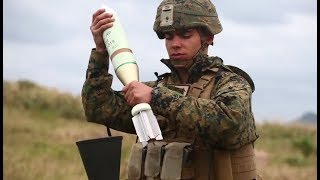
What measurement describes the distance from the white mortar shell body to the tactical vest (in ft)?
1.45

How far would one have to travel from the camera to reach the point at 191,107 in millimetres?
4340

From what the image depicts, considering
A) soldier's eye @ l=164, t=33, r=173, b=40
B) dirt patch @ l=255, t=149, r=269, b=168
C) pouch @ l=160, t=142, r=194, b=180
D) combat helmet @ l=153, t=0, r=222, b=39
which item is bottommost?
pouch @ l=160, t=142, r=194, b=180

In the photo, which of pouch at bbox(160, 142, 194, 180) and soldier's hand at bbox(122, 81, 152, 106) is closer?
soldier's hand at bbox(122, 81, 152, 106)

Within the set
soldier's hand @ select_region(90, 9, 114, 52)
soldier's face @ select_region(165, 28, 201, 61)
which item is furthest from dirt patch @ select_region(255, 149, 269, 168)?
soldier's hand @ select_region(90, 9, 114, 52)

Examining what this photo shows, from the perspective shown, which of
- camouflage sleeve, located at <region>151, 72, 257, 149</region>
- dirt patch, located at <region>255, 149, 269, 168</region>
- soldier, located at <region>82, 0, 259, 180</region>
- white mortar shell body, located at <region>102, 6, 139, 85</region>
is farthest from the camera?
dirt patch, located at <region>255, 149, 269, 168</region>

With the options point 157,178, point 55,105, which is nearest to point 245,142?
point 157,178

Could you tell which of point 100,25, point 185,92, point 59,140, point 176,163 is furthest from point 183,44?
point 59,140

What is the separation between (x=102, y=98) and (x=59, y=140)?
49.7 feet

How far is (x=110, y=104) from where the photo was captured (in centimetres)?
500

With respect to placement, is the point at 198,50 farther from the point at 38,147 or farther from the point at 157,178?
the point at 38,147

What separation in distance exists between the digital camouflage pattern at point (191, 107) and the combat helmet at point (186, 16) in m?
0.23

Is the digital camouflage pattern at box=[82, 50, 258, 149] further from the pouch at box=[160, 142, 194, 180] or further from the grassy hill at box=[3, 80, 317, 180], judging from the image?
the grassy hill at box=[3, 80, 317, 180]

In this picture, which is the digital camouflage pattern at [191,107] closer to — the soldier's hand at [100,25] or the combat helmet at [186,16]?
the soldier's hand at [100,25]

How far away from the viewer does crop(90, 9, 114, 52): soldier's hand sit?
15.7 feet
